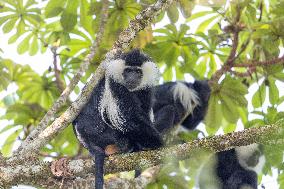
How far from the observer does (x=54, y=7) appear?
3.59 metres

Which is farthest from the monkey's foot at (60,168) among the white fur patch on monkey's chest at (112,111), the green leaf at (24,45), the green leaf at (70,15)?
the green leaf at (24,45)

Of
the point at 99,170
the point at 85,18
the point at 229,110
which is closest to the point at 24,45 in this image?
the point at 85,18

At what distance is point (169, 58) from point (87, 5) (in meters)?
0.88

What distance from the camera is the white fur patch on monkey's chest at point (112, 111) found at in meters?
2.96

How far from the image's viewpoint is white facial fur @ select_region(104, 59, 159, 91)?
308 cm

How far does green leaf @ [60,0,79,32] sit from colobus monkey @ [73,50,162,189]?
63 cm

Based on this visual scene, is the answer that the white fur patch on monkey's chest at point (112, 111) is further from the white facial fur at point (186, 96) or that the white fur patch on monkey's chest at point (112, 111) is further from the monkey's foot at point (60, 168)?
the white facial fur at point (186, 96)

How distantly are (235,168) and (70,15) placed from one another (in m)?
2.14

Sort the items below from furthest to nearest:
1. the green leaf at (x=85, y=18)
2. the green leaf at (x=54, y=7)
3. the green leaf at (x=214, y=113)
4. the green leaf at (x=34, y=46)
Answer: the green leaf at (x=34, y=46)
the green leaf at (x=214, y=113)
the green leaf at (x=85, y=18)
the green leaf at (x=54, y=7)

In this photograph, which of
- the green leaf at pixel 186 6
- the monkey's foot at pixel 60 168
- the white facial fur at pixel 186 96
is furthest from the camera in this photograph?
the white facial fur at pixel 186 96

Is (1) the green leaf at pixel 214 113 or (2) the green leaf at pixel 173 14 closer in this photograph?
(2) the green leaf at pixel 173 14

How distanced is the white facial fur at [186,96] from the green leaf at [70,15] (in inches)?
64.9

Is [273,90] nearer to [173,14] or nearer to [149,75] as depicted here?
[173,14]

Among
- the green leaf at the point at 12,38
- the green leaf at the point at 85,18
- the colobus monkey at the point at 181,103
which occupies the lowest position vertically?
the colobus monkey at the point at 181,103
